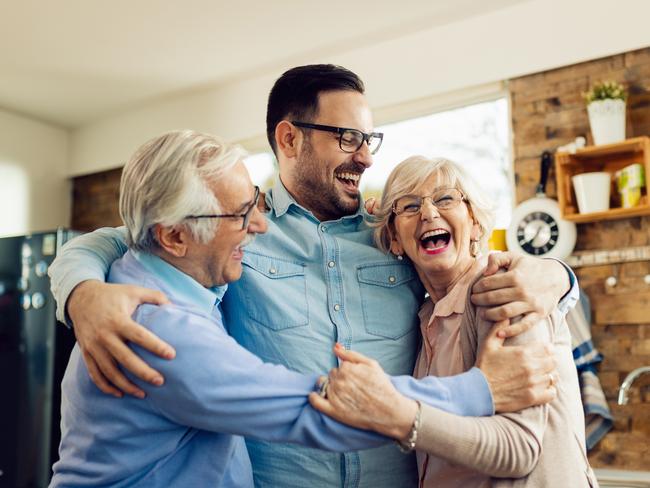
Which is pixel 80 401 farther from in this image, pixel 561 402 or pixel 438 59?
pixel 438 59

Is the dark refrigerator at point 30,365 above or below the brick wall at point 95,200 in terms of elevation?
below

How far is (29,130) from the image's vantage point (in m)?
5.72

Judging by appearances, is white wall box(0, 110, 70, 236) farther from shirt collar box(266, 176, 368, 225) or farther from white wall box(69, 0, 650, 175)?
shirt collar box(266, 176, 368, 225)

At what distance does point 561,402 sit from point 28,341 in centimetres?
333

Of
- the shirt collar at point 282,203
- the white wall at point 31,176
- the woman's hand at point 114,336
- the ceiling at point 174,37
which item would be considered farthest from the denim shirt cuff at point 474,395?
the white wall at point 31,176

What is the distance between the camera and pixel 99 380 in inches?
44.9

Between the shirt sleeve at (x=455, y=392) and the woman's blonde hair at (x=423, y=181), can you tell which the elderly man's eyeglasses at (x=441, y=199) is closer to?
the woman's blonde hair at (x=423, y=181)

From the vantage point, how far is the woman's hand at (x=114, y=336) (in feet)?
3.57

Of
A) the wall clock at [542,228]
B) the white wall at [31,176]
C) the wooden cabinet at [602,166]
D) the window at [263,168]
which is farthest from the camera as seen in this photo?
the white wall at [31,176]

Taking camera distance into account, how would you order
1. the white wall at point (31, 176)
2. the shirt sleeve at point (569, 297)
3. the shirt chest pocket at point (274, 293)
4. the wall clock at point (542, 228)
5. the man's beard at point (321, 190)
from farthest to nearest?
1. the white wall at point (31, 176)
2. the wall clock at point (542, 228)
3. the man's beard at point (321, 190)
4. the shirt chest pocket at point (274, 293)
5. the shirt sleeve at point (569, 297)

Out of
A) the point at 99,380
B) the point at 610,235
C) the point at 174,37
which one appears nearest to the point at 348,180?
the point at 99,380

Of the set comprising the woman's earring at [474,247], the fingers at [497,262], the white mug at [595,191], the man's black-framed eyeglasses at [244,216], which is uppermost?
the white mug at [595,191]

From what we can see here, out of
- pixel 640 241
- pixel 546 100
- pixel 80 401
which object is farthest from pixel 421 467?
pixel 546 100

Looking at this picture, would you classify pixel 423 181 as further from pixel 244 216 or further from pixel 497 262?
pixel 244 216
